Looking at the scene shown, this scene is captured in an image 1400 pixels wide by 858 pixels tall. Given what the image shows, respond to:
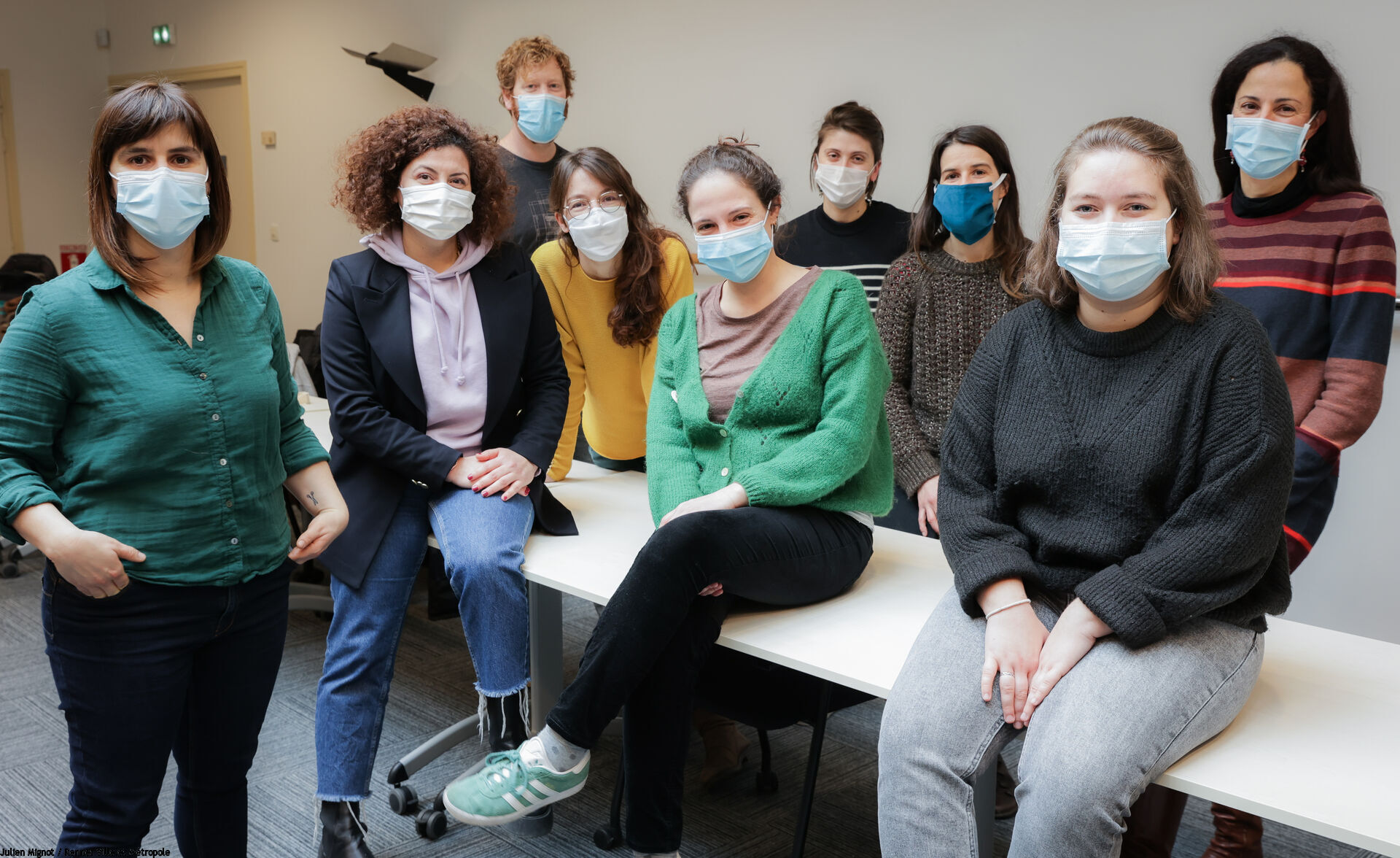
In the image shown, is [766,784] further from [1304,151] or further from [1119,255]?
[1304,151]

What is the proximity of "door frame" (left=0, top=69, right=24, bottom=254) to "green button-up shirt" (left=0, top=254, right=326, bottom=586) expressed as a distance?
722 cm

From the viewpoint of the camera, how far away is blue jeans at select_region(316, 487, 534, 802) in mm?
1897

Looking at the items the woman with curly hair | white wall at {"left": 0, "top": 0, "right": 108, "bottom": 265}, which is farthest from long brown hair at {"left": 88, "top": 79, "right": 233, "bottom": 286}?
white wall at {"left": 0, "top": 0, "right": 108, "bottom": 265}

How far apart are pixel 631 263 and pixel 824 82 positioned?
6.77 ft

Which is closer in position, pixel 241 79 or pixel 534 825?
pixel 534 825

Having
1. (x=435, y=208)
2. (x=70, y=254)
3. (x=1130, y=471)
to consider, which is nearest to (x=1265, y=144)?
(x=1130, y=471)

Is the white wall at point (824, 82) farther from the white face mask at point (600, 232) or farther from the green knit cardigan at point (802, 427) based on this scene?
the green knit cardigan at point (802, 427)

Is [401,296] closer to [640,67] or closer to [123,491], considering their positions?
[123,491]

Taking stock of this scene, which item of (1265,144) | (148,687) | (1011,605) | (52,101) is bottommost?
(148,687)

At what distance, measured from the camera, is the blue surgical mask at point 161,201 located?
1.41m

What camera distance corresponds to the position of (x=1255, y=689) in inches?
56.4

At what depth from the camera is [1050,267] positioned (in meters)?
1.53

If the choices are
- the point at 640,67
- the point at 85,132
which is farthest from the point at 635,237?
the point at 85,132

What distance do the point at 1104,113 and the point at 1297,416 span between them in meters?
1.83
